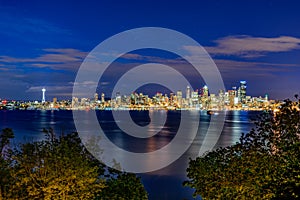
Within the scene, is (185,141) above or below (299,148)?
below

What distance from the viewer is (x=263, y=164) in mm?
8281

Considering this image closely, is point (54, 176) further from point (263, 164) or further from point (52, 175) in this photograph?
point (263, 164)

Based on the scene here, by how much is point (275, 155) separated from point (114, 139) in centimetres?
4061

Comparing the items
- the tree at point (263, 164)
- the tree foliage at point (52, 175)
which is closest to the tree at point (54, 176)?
the tree foliage at point (52, 175)

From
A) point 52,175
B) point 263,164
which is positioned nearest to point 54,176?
point 52,175

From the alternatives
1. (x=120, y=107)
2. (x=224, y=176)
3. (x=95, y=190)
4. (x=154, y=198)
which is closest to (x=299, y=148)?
(x=224, y=176)

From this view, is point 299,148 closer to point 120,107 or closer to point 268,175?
point 268,175

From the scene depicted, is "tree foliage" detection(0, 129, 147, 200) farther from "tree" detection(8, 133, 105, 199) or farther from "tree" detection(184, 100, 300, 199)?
"tree" detection(184, 100, 300, 199)

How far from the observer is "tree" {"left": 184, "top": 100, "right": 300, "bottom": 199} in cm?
764

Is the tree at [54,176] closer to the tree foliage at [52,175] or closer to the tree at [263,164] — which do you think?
the tree foliage at [52,175]

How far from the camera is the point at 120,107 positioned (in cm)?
17838

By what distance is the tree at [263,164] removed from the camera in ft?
25.1

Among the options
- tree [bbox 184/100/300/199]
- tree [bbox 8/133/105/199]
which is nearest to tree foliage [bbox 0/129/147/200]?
tree [bbox 8/133/105/199]

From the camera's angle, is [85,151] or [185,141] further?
[185,141]
